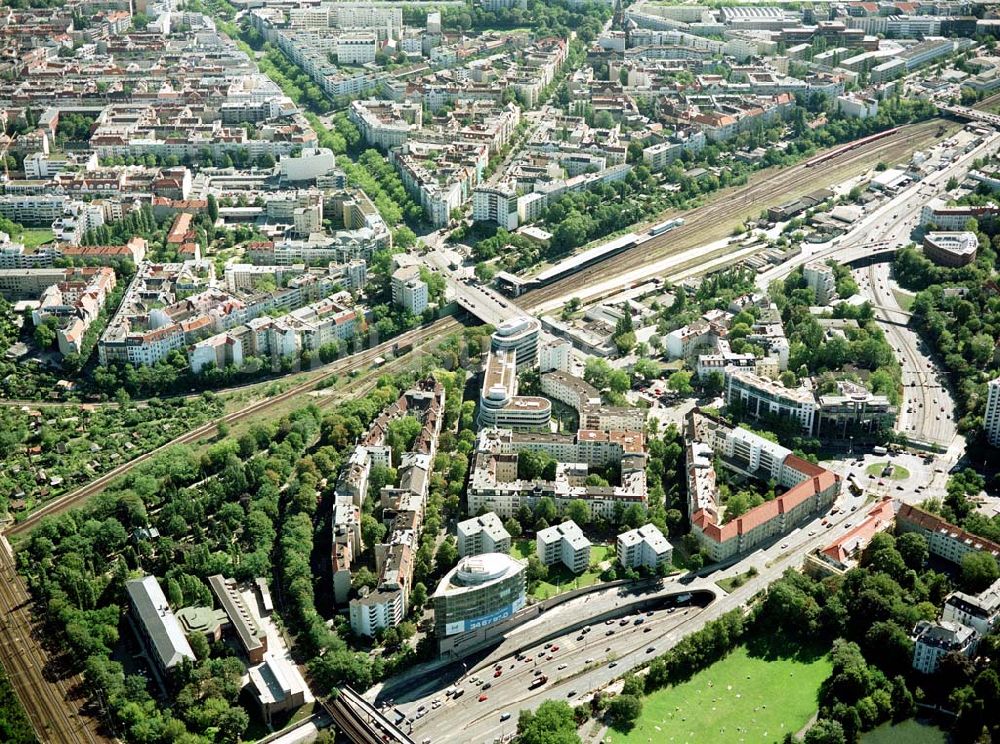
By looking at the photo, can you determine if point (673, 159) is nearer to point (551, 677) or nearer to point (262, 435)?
point (262, 435)

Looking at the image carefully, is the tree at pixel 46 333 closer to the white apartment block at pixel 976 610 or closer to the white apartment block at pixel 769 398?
the white apartment block at pixel 769 398

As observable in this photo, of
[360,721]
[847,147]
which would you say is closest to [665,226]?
[847,147]

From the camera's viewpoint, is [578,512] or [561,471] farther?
[561,471]

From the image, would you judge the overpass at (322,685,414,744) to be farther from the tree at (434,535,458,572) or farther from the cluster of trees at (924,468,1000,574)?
the cluster of trees at (924,468,1000,574)

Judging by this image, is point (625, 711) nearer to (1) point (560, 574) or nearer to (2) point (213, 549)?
(1) point (560, 574)

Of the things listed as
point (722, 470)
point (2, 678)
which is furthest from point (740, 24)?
point (2, 678)

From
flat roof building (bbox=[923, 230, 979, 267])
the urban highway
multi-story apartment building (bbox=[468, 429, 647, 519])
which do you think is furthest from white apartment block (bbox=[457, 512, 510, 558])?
flat roof building (bbox=[923, 230, 979, 267])

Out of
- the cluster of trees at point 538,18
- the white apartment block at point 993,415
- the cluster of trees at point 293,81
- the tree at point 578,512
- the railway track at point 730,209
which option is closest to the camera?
the tree at point 578,512

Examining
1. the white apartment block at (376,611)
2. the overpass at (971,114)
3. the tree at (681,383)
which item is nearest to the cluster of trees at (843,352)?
the tree at (681,383)
